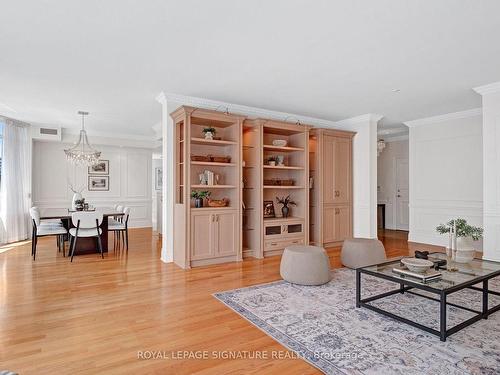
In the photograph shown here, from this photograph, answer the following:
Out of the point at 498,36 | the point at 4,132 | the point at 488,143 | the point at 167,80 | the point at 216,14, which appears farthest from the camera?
the point at 4,132

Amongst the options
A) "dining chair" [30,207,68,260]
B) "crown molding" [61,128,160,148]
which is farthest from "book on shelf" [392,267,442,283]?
"crown molding" [61,128,160,148]

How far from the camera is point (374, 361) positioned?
2037mm

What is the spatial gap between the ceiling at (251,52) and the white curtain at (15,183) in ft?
4.03

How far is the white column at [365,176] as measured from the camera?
6238 millimetres

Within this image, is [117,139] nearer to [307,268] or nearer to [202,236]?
[202,236]

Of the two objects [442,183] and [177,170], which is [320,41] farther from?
[442,183]

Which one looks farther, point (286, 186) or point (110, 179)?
point (110, 179)

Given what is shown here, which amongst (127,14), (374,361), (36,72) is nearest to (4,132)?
(36,72)

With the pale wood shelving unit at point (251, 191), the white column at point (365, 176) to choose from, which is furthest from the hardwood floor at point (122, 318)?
the white column at point (365, 176)

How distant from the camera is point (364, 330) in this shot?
2.49 m

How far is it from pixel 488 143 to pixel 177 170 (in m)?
4.77

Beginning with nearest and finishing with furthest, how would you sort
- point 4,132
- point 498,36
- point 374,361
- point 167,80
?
point 374,361, point 498,36, point 167,80, point 4,132

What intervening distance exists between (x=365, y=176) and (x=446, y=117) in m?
2.01

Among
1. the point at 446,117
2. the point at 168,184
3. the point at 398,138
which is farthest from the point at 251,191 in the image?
the point at 398,138
